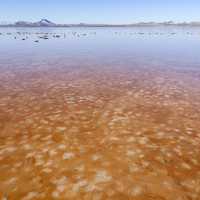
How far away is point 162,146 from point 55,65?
19046 mm

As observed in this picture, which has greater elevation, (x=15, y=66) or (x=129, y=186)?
(x=129, y=186)

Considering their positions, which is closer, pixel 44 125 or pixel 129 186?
pixel 129 186

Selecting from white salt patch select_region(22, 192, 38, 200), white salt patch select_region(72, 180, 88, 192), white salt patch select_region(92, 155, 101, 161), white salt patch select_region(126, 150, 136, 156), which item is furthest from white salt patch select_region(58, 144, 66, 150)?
white salt patch select_region(22, 192, 38, 200)

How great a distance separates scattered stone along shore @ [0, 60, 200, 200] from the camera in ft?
19.5

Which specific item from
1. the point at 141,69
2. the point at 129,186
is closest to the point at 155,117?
the point at 129,186

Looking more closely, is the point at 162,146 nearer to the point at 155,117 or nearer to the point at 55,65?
the point at 155,117

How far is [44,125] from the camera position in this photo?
9.63m

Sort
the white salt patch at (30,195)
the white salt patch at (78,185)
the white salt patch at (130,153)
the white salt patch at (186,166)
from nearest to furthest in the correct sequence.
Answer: the white salt patch at (30,195), the white salt patch at (78,185), the white salt patch at (186,166), the white salt patch at (130,153)

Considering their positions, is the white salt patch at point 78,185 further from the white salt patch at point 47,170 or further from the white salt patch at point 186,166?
the white salt patch at point 186,166

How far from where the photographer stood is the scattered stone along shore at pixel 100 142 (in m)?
5.93

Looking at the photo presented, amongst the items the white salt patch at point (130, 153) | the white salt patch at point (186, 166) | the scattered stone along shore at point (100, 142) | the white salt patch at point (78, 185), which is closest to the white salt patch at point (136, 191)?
the scattered stone along shore at point (100, 142)

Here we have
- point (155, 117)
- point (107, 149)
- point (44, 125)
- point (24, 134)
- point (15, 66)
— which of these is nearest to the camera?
point (107, 149)

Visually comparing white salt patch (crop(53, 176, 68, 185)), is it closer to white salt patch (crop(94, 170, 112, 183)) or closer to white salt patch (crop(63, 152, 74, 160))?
white salt patch (crop(94, 170, 112, 183))

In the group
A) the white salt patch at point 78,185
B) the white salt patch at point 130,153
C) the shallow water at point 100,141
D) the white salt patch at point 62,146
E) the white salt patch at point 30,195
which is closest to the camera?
the white salt patch at point 30,195
